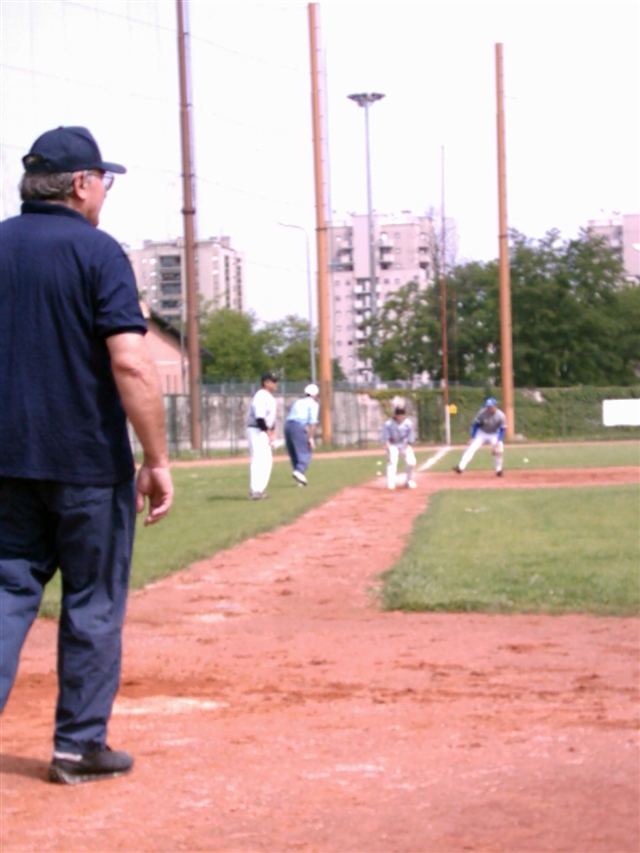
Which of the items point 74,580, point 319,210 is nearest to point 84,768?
point 74,580

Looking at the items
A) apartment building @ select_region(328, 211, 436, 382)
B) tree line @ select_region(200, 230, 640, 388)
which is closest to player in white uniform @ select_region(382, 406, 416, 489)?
tree line @ select_region(200, 230, 640, 388)

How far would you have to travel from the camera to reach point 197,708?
5.39 metres

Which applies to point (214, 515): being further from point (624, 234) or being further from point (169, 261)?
point (169, 261)

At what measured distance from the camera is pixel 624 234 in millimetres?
16766

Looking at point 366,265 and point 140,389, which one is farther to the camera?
point 366,265

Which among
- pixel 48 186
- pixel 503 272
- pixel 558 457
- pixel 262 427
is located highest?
pixel 503 272

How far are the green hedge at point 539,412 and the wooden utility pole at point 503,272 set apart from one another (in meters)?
0.45

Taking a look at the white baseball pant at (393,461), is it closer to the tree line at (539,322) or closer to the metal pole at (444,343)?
the tree line at (539,322)

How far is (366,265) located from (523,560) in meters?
106

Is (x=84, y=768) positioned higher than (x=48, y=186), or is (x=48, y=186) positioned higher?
(x=48, y=186)

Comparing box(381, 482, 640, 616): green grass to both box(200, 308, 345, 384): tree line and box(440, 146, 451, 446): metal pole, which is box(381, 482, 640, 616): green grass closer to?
box(440, 146, 451, 446): metal pole

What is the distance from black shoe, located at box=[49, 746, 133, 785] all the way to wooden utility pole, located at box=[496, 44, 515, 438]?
33.1 meters

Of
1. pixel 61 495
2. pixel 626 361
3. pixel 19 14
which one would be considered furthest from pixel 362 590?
pixel 19 14

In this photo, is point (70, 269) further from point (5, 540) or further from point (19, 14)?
point (19, 14)
